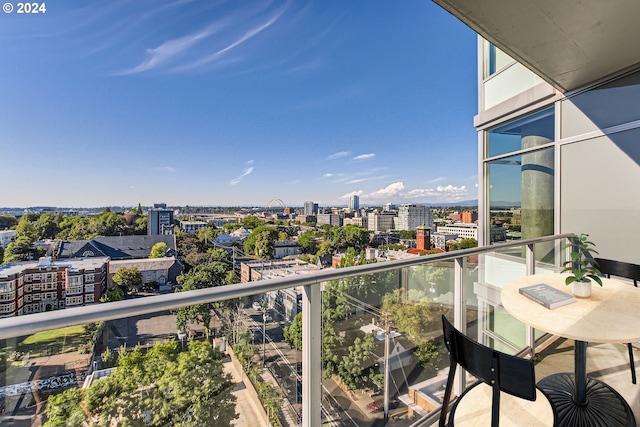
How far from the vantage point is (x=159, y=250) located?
96.0ft

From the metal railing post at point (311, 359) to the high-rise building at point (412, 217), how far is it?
31221 mm

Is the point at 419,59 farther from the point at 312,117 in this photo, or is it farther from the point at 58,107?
the point at 58,107

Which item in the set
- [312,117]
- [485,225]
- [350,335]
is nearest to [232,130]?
[312,117]

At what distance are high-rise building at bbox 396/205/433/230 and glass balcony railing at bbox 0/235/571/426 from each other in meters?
30.5

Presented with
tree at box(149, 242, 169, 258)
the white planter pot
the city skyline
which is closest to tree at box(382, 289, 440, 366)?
the white planter pot

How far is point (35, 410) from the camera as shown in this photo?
78 centimetres

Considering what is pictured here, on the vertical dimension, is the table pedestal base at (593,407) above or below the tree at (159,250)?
above

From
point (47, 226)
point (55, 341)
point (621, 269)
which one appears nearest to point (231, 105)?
point (47, 226)

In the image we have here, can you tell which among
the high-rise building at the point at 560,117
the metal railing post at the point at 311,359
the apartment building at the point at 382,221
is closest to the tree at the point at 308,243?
the apartment building at the point at 382,221

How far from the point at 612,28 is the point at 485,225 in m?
4.31

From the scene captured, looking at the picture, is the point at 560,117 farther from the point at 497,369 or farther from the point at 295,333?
the point at 295,333

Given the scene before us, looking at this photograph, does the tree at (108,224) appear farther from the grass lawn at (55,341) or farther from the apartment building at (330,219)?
the grass lawn at (55,341)

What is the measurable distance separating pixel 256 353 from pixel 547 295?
1.83 meters

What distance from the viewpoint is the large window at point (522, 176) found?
4.43m
